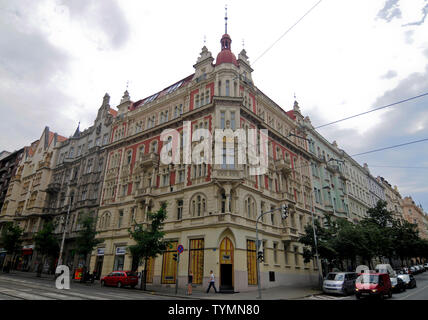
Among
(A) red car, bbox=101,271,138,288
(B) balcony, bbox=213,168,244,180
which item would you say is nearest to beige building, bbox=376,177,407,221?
(B) balcony, bbox=213,168,244,180

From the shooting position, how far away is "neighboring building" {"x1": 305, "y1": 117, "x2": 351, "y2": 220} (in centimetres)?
4478

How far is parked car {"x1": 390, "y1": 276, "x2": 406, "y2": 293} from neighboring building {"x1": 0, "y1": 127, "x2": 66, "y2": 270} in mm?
49944

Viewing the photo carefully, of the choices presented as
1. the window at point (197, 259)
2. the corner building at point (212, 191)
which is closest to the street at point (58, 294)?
the window at point (197, 259)

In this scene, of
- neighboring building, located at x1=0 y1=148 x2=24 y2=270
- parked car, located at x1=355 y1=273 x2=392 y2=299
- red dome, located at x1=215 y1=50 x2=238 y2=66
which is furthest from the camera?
neighboring building, located at x1=0 y1=148 x2=24 y2=270

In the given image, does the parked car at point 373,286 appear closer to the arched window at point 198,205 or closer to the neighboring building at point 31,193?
the arched window at point 198,205

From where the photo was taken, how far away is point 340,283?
2306 cm

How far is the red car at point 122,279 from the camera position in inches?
1019

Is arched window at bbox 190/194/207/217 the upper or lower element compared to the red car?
upper

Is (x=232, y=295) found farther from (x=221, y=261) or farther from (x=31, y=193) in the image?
(x=31, y=193)

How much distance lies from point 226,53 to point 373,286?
91.0ft

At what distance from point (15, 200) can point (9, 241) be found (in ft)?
61.2

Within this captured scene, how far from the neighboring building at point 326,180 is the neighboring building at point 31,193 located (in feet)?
152

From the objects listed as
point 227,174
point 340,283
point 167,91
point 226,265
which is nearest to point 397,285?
point 340,283

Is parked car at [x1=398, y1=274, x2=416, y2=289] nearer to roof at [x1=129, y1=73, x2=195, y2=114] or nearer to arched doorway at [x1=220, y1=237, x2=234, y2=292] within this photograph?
arched doorway at [x1=220, y1=237, x2=234, y2=292]
